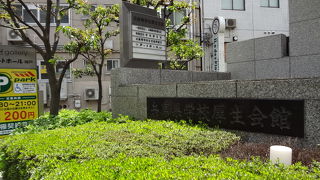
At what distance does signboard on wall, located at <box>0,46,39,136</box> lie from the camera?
7887 millimetres

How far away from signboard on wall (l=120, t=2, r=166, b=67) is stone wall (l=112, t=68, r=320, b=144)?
508mm

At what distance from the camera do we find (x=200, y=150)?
425 cm

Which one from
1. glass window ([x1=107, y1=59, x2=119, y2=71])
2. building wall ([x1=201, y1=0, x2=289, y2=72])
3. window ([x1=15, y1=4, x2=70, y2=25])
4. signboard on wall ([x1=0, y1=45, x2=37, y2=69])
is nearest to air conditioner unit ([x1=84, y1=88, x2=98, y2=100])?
glass window ([x1=107, y1=59, x2=119, y2=71])

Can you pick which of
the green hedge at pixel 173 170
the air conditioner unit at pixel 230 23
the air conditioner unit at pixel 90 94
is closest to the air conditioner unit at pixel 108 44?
the air conditioner unit at pixel 90 94

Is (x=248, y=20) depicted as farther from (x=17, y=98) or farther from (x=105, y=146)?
(x=105, y=146)

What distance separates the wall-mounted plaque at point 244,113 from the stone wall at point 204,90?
10 cm

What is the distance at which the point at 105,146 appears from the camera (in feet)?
13.2

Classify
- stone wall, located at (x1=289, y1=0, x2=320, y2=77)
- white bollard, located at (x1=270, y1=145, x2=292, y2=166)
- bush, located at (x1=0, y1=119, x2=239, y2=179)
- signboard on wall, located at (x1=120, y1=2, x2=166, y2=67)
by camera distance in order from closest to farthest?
white bollard, located at (x1=270, y1=145, x2=292, y2=166)
bush, located at (x1=0, y1=119, x2=239, y2=179)
stone wall, located at (x1=289, y1=0, x2=320, y2=77)
signboard on wall, located at (x1=120, y1=2, x2=166, y2=67)

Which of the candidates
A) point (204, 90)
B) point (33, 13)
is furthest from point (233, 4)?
point (204, 90)

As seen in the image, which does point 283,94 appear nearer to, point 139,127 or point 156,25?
point 139,127

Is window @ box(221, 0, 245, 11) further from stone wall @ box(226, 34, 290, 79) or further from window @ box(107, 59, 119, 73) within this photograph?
stone wall @ box(226, 34, 290, 79)

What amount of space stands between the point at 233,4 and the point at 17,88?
55.4 feet

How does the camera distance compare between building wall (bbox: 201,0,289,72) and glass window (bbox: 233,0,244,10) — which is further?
glass window (bbox: 233,0,244,10)

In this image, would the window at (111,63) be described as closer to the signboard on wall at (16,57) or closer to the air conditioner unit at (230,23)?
the air conditioner unit at (230,23)
